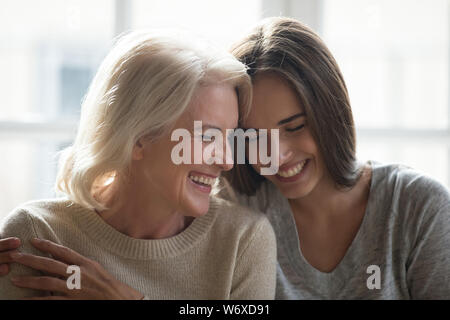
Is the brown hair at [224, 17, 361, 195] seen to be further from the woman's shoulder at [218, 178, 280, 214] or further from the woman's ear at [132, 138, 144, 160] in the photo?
the woman's ear at [132, 138, 144, 160]

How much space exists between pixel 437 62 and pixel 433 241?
109 cm

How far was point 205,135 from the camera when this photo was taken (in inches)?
49.1

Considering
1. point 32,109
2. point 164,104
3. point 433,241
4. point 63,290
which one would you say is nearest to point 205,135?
point 164,104

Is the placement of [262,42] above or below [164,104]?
above

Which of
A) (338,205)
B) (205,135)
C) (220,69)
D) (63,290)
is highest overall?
(220,69)

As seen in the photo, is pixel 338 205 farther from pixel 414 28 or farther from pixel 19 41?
pixel 19 41

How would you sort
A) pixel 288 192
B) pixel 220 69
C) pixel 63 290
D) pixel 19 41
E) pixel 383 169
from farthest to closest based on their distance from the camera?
pixel 19 41 < pixel 383 169 < pixel 288 192 < pixel 220 69 < pixel 63 290

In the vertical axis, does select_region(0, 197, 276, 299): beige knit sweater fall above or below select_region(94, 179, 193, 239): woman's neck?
below

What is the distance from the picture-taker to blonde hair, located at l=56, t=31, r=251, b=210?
1240 millimetres

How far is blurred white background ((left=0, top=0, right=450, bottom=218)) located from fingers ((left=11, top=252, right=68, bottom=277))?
854mm

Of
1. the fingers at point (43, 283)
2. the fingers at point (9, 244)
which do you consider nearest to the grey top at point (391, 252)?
the fingers at point (43, 283)

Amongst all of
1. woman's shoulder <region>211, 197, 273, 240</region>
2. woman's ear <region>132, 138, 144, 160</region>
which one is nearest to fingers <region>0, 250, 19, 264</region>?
woman's ear <region>132, 138, 144, 160</region>

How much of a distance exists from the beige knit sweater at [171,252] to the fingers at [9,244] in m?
0.04

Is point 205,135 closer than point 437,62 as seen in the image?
Yes
